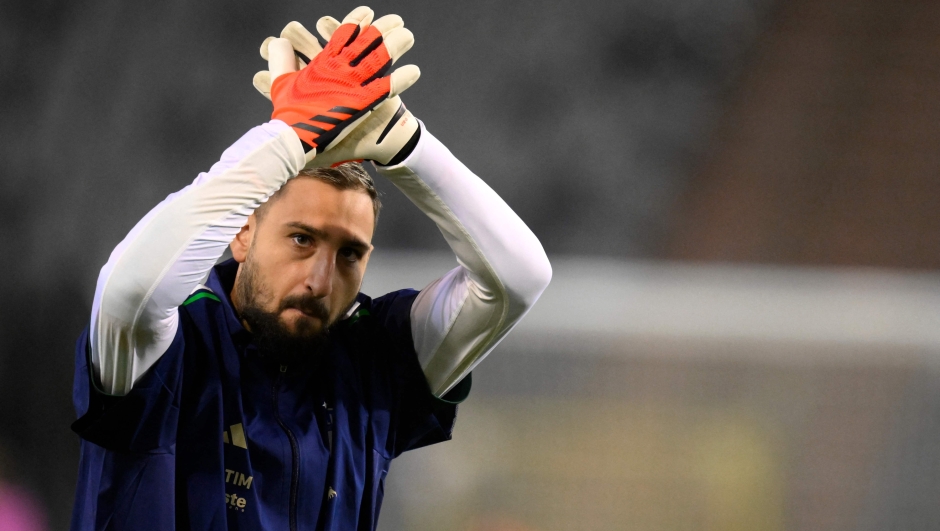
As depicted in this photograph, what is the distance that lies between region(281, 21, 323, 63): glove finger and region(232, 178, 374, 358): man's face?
0.43 ft

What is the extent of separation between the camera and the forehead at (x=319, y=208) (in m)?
0.86

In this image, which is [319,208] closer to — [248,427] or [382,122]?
[382,122]

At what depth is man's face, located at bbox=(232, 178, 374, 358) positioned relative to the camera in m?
0.85

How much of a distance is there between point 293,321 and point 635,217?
103 cm

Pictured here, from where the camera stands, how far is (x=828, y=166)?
1794mm

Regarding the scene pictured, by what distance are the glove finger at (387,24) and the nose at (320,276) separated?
0.78 feet

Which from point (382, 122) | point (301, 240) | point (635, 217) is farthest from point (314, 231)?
point (635, 217)

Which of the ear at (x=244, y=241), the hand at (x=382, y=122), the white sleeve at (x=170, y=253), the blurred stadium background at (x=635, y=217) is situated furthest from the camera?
the blurred stadium background at (x=635, y=217)

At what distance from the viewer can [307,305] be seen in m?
0.85

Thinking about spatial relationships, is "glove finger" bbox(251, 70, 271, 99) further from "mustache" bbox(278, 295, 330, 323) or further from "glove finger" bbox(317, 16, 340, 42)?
"mustache" bbox(278, 295, 330, 323)

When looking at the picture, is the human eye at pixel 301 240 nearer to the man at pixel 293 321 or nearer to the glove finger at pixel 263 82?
the man at pixel 293 321

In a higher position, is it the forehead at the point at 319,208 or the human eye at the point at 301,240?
the forehead at the point at 319,208

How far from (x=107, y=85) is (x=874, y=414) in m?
1.68

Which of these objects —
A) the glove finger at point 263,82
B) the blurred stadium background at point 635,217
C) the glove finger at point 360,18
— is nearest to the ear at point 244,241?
the glove finger at point 263,82
